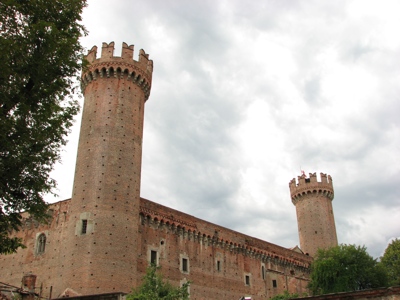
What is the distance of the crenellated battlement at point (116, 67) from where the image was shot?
27.8 m

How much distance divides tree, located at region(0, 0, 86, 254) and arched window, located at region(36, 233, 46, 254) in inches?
574

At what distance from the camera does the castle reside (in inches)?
914

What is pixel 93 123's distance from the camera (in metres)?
26.6

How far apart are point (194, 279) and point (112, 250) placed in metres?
8.81

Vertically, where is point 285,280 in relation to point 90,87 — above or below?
below

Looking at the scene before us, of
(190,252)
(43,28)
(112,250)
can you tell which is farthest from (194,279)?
(43,28)

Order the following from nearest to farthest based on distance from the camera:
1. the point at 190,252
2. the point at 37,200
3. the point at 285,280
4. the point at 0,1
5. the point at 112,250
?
the point at 0,1 < the point at 37,200 < the point at 112,250 < the point at 190,252 < the point at 285,280

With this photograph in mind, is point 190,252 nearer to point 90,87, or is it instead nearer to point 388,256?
point 90,87

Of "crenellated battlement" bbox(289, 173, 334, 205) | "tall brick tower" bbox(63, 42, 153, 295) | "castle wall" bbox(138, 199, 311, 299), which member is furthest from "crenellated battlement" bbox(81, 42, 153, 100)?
"crenellated battlement" bbox(289, 173, 334, 205)

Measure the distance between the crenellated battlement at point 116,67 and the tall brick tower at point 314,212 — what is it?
26.0 metres

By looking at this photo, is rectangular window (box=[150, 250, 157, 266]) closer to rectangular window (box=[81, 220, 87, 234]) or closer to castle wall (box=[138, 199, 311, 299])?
castle wall (box=[138, 199, 311, 299])

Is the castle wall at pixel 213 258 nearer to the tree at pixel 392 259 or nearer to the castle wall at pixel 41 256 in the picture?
the castle wall at pixel 41 256

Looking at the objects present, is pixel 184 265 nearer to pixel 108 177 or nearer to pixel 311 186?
pixel 108 177

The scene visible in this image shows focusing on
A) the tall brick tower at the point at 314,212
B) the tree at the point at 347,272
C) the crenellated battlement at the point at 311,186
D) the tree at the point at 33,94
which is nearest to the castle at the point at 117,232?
the tree at the point at 347,272
